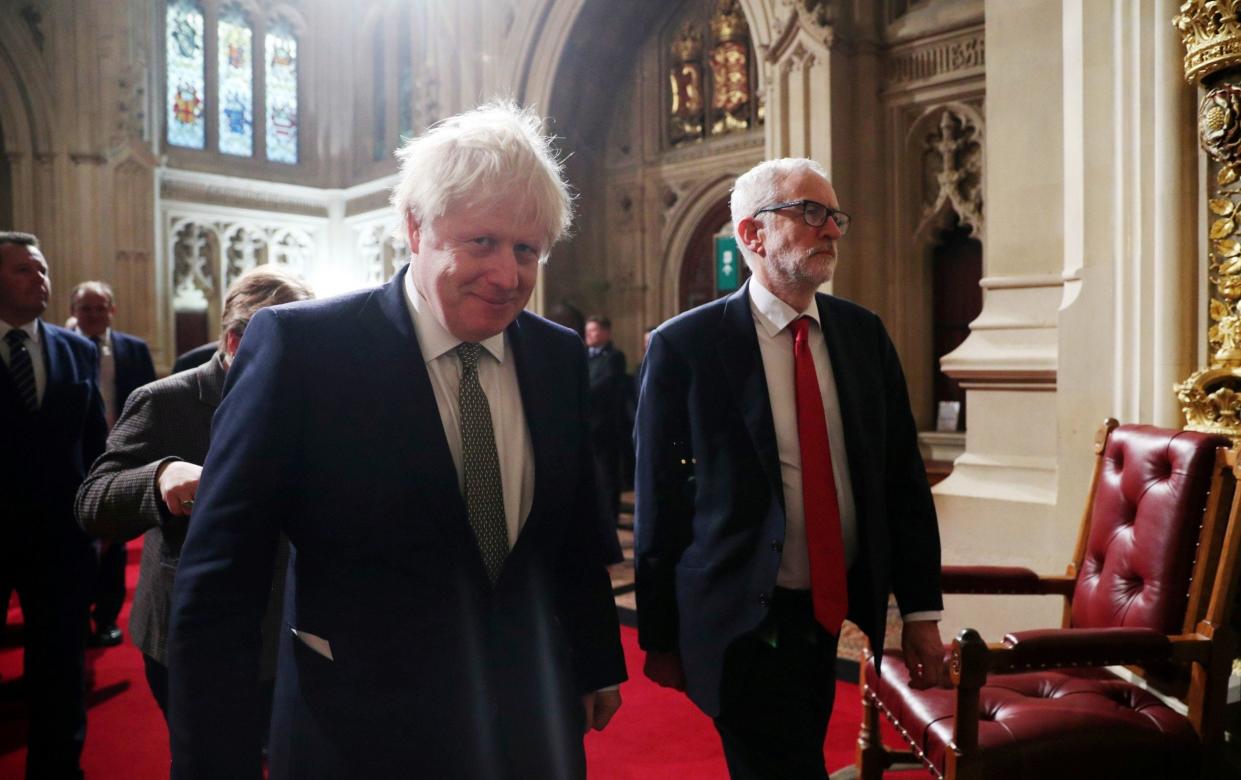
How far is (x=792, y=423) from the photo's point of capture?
1.80 meters

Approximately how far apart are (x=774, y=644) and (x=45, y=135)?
1155 cm

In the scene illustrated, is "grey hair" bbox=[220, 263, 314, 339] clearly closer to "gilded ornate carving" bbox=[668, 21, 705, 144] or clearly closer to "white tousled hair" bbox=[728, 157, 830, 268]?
"white tousled hair" bbox=[728, 157, 830, 268]

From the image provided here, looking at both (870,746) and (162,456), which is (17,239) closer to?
(162,456)

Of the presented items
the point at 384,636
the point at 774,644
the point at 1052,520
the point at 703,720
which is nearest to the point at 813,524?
the point at 774,644

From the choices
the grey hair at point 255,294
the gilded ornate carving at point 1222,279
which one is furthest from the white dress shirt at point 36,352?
the gilded ornate carving at point 1222,279

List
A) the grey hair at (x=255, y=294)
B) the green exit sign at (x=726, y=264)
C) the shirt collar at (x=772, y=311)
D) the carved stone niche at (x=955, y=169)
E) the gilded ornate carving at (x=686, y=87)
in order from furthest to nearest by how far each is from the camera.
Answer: the gilded ornate carving at (x=686, y=87)
the green exit sign at (x=726, y=264)
the carved stone niche at (x=955, y=169)
the grey hair at (x=255, y=294)
the shirt collar at (x=772, y=311)

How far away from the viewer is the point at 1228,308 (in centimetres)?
262

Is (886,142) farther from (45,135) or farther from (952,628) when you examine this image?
(45,135)

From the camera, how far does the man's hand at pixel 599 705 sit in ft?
4.67

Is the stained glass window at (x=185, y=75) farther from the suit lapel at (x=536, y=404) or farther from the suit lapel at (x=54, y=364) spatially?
the suit lapel at (x=536, y=404)

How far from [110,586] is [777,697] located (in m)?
3.72

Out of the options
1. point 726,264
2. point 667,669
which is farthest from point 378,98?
point 667,669

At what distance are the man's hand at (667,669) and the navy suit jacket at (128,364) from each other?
Result: 349 centimetres

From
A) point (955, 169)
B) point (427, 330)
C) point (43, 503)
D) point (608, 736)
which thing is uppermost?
point (955, 169)
